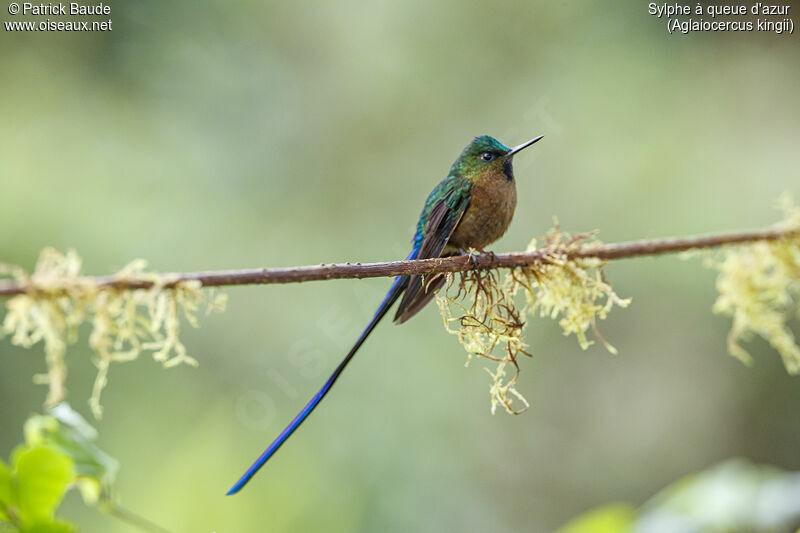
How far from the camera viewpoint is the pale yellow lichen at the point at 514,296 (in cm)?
165

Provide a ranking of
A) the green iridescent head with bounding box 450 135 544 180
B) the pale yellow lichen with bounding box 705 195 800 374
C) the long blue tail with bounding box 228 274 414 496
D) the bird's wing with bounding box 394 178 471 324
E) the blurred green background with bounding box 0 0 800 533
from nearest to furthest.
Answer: the long blue tail with bounding box 228 274 414 496, the pale yellow lichen with bounding box 705 195 800 374, the bird's wing with bounding box 394 178 471 324, the green iridescent head with bounding box 450 135 544 180, the blurred green background with bounding box 0 0 800 533

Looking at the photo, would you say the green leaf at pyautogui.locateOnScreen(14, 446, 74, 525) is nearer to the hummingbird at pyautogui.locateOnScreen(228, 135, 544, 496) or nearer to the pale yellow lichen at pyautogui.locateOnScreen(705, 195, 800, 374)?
the hummingbird at pyautogui.locateOnScreen(228, 135, 544, 496)

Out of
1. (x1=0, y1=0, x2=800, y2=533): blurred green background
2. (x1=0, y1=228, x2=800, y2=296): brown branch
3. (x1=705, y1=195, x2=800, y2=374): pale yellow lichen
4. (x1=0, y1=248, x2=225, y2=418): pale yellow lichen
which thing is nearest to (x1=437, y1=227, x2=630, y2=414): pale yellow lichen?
(x1=0, y1=228, x2=800, y2=296): brown branch

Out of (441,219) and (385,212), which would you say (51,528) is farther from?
(385,212)

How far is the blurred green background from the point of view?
4.26 m

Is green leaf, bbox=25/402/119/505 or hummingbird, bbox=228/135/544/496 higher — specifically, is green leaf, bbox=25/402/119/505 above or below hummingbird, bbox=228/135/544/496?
below

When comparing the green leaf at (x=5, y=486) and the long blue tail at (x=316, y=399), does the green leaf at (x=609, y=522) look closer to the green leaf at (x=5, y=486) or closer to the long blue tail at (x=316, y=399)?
the long blue tail at (x=316, y=399)

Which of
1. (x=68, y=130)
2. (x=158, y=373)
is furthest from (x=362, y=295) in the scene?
(x=68, y=130)

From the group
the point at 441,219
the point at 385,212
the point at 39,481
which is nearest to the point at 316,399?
the point at 39,481

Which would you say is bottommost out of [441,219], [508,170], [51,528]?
[51,528]

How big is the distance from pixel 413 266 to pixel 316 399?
339mm

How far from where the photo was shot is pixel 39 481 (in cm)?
72

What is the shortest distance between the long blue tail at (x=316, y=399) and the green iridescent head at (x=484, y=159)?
1.12ft

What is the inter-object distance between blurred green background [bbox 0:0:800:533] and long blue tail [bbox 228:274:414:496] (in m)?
2.33
